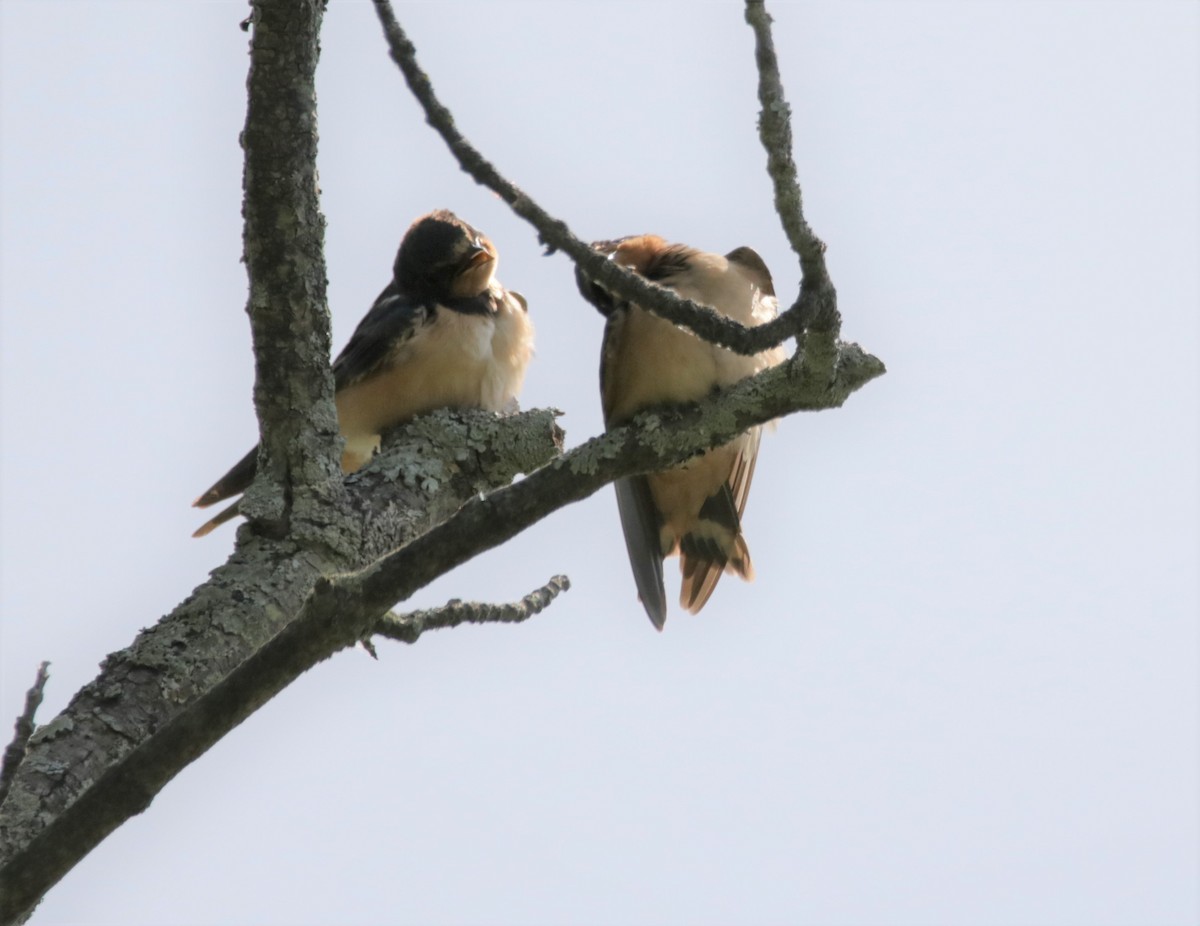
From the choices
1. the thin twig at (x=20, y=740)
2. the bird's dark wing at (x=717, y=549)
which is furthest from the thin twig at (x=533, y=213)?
the bird's dark wing at (x=717, y=549)

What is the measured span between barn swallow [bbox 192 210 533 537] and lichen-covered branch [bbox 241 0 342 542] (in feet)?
6.02

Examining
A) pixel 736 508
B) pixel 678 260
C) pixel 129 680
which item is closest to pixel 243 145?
pixel 129 680

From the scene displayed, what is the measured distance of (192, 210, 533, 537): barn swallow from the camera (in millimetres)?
6141

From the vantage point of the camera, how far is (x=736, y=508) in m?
6.55

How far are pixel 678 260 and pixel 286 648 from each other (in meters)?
3.70

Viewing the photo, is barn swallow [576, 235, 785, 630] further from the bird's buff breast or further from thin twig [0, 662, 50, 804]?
thin twig [0, 662, 50, 804]

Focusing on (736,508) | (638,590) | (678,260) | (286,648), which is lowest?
(286,648)

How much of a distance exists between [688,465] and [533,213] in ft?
8.20

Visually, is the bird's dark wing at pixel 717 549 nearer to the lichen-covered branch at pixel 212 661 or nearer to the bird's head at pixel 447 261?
the bird's head at pixel 447 261

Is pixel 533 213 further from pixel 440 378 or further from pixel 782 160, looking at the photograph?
pixel 440 378

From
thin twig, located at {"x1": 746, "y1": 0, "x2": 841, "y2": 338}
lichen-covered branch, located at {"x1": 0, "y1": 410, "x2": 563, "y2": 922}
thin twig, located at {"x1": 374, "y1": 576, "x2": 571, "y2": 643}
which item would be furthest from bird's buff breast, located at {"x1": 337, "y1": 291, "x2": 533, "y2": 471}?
thin twig, located at {"x1": 746, "y1": 0, "x2": 841, "y2": 338}

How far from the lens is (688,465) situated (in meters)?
5.75

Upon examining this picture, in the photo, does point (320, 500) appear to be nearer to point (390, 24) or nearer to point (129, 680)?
point (129, 680)

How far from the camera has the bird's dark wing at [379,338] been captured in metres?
6.29
